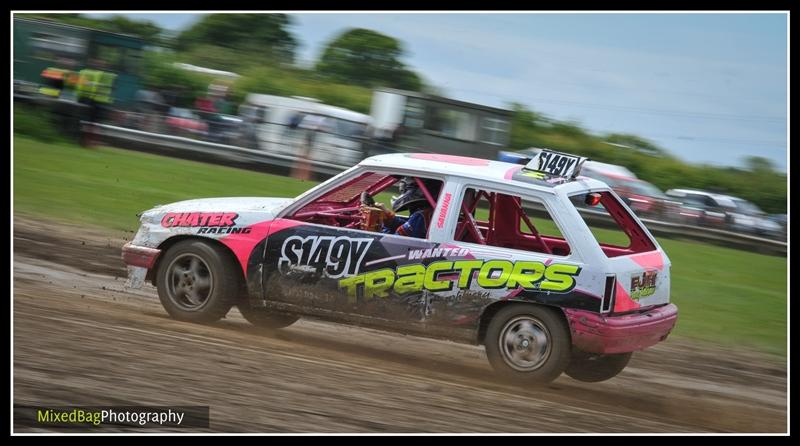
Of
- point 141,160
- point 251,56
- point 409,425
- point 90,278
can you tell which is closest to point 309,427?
point 409,425

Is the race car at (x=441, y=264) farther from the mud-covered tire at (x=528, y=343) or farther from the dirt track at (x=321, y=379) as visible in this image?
the dirt track at (x=321, y=379)

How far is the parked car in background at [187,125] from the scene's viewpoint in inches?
678

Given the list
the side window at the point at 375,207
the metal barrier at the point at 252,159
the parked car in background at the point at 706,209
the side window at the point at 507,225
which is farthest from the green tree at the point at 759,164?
the side window at the point at 375,207

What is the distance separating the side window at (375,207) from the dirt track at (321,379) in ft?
3.18

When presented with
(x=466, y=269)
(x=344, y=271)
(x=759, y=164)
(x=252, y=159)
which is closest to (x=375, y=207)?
(x=344, y=271)

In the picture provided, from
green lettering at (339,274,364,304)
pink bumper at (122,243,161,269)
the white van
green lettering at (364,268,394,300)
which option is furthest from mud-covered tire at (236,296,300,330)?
the white van

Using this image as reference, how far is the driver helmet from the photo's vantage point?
705cm

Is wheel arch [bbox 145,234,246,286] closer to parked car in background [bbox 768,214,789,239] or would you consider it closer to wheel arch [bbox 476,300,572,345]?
wheel arch [bbox 476,300,572,345]

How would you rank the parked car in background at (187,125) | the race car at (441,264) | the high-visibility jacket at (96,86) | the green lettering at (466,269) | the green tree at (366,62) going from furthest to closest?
the green tree at (366,62) → the high-visibility jacket at (96,86) → the parked car in background at (187,125) → the green lettering at (466,269) → the race car at (441,264)

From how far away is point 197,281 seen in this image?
7.21 m

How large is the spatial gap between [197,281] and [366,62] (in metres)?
18.4
